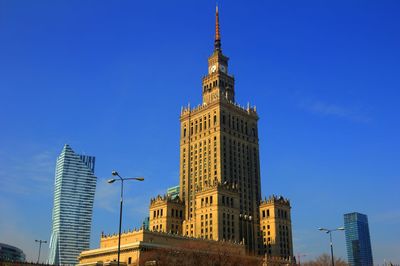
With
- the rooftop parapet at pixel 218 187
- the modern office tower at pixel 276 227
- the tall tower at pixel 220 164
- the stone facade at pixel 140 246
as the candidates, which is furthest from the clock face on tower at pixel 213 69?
the stone facade at pixel 140 246

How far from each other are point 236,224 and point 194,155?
111ft

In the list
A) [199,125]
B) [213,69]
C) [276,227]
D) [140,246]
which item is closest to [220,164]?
[199,125]

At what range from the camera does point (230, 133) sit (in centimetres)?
17688

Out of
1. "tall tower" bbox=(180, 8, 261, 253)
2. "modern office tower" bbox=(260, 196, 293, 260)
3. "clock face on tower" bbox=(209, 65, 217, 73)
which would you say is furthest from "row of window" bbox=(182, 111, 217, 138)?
"modern office tower" bbox=(260, 196, 293, 260)

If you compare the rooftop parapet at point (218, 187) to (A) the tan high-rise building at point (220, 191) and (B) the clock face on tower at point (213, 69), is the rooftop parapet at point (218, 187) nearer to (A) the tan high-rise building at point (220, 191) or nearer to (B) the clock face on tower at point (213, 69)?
(A) the tan high-rise building at point (220, 191)

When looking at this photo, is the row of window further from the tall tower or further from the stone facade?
the stone facade

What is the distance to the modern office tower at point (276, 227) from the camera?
16588cm

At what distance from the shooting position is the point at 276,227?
548 ft

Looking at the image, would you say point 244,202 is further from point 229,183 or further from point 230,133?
point 230,133

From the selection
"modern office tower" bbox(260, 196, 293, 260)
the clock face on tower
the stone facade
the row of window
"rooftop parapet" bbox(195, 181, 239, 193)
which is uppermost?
the clock face on tower

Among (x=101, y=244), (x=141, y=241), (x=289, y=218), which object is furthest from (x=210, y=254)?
(x=289, y=218)

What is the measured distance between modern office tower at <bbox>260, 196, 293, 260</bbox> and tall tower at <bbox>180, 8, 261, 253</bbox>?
346cm

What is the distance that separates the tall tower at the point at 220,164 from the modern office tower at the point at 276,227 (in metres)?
3.46

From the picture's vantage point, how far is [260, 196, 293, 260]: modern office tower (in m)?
166
